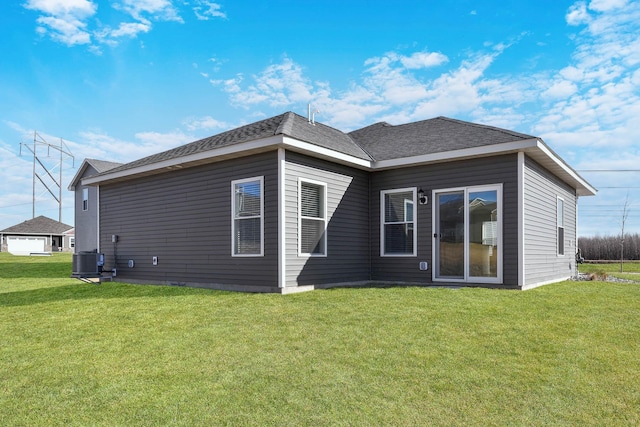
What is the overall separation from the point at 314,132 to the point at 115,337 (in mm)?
5747

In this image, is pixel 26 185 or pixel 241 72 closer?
pixel 241 72

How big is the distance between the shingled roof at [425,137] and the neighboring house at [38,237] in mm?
39732

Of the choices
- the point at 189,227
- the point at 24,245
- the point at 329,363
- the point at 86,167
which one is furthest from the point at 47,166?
the point at 329,363

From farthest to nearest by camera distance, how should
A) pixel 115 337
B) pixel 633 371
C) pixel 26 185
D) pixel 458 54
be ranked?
pixel 26 185 → pixel 458 54 → pixel 115 337 → pixel 633 371

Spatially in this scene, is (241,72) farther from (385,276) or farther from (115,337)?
(115,337)

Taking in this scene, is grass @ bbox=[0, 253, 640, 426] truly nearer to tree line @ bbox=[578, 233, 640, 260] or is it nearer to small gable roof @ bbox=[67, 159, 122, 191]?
small gable roof @ bbox=[67, 159, 122, 191]

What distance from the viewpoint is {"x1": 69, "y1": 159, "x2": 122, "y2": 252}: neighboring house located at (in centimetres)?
2177

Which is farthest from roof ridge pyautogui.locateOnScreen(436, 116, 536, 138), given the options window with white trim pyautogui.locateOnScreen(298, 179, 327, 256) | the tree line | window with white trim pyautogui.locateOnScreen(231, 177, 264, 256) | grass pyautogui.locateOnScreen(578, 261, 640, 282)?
the tree line

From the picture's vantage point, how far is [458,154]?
8375mm

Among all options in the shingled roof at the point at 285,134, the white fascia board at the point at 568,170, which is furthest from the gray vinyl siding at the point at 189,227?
the white fascia board at the point at 568,170

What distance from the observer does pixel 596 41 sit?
9719mm

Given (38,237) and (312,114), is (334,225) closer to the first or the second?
(312,114)

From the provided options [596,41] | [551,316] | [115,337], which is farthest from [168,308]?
[596,41]

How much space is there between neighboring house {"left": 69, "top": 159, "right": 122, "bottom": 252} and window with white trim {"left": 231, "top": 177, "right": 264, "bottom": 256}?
15.9 meters
